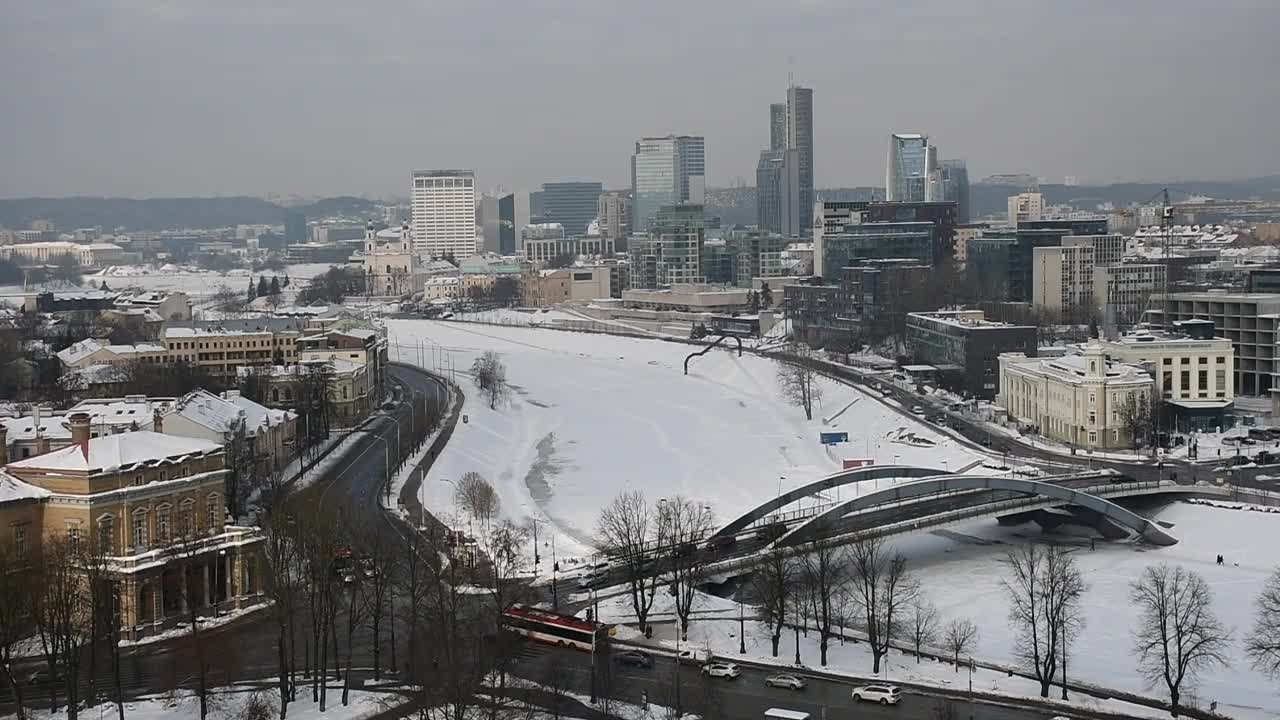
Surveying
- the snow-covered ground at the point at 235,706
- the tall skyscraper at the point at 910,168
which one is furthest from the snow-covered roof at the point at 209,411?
the tall skyscraper at the point at 910,168

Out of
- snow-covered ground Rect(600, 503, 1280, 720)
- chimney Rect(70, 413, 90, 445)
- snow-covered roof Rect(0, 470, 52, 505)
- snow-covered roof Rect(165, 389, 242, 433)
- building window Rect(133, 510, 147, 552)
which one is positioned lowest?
snow-covered ground Rect(600, 503, 1280, 720)

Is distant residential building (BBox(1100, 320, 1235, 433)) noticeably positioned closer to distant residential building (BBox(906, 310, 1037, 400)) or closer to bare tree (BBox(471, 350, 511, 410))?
distant residential building (BBox(906, 310, 1037, 400))

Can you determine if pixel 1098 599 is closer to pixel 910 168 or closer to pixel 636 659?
pixel 636 659

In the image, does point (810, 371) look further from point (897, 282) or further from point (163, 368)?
point (163, 368)

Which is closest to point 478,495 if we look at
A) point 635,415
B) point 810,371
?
point 635,415

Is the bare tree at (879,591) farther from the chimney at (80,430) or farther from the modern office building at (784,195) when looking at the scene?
the modern office building at (784,195)

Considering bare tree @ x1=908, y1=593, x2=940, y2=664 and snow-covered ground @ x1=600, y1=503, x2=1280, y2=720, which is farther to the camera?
bare tree @ x1=908, y1=593, x2=940, y2=664

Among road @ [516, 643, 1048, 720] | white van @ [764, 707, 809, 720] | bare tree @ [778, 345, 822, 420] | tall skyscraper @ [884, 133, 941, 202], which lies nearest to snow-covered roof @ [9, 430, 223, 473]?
road @ [516, 643, 1048, 720]
